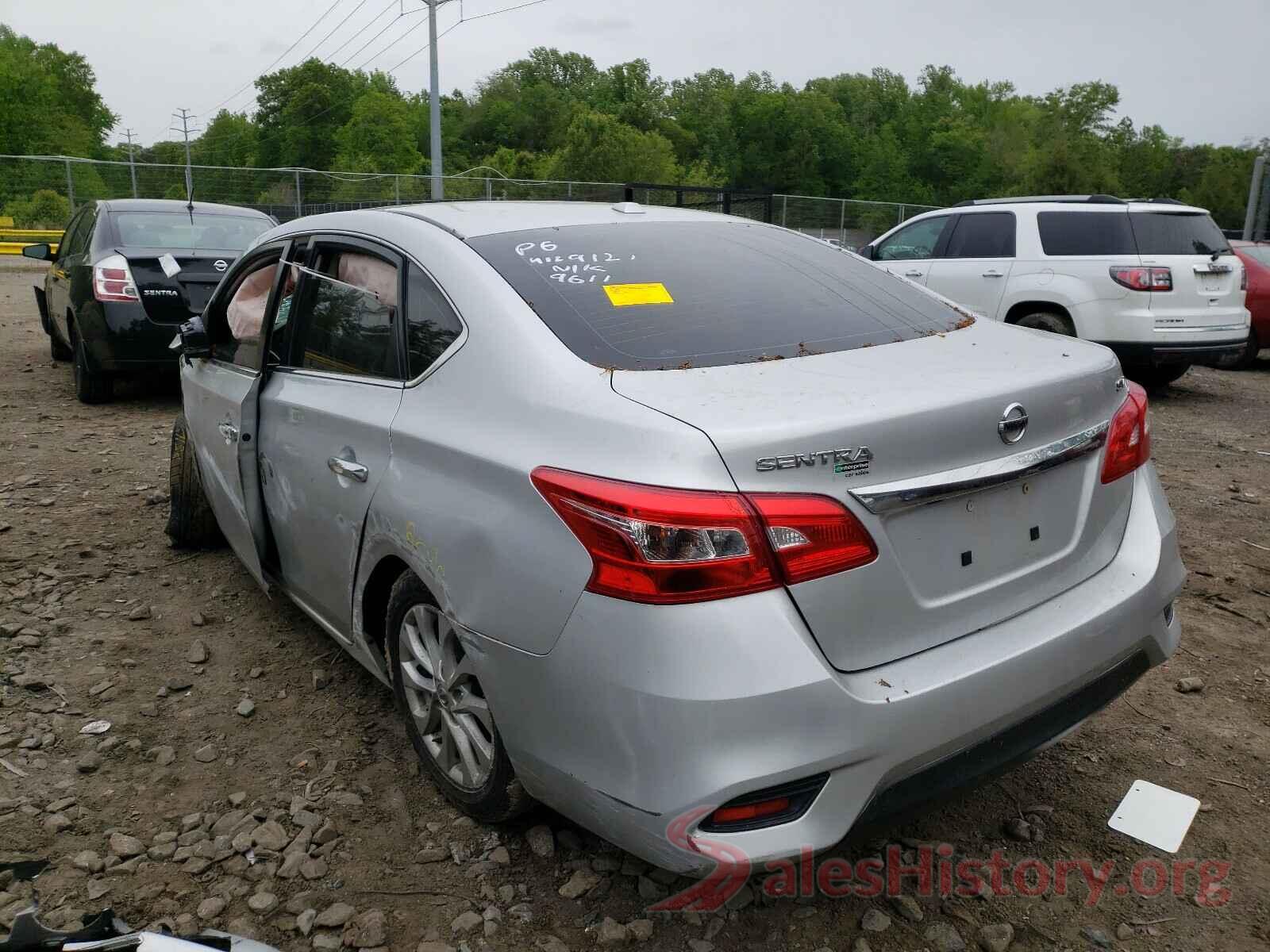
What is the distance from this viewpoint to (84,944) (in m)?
1.96

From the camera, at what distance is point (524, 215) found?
301 centimetres

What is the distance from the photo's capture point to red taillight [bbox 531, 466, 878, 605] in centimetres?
184

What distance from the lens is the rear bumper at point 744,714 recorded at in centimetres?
183

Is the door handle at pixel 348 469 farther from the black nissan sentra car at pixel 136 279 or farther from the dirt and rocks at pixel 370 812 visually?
the black nissan sentra car at pixel 136 279

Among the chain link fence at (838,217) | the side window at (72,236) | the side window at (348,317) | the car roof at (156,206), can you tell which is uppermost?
the chain link fence at (838,217)

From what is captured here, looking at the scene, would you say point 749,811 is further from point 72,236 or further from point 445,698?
point 72,236

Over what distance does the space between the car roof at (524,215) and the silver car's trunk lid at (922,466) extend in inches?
35.3

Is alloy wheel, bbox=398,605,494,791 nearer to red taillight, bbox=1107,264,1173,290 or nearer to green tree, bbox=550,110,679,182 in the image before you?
red taillight, bbox=1107,264,1173,290

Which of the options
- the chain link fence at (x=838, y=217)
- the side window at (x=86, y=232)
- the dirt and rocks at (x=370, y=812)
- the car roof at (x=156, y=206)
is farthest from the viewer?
the chain link fence at (x=838, y=217)

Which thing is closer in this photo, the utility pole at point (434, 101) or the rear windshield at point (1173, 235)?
the rear windshield at point (1173, 235)

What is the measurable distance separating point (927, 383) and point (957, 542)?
35 cm

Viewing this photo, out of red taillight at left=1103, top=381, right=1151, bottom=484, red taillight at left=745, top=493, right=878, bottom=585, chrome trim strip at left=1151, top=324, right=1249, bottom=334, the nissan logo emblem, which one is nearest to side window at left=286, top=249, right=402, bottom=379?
red taillight at left=745, top=493, right=878, bottom=585

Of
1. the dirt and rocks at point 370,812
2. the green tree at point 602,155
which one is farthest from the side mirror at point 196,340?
the green tree at point 602,155

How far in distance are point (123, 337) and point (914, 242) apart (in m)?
7.26
